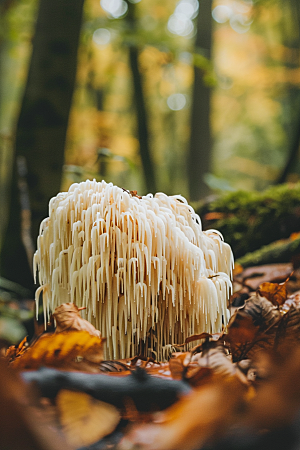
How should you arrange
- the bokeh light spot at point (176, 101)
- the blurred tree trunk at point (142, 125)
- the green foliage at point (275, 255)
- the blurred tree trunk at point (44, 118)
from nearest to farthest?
the green foliage at point (275, 255)
the blurred tree trunk at point (44, 118)
the blurred tree trunk at point (142, 125)
the bokeh light spot at point (176, 101)

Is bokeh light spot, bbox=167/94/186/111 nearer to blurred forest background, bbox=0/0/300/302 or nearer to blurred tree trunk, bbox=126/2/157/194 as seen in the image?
blurred forest background, bbox=0/0/300/302

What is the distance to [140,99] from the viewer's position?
7.92m

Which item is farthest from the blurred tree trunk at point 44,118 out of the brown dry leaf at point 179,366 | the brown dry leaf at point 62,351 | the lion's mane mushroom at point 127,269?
the brown dry leaf at point 179,366

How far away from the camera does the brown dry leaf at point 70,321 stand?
1.22m

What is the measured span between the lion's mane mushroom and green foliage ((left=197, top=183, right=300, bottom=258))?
1.92m

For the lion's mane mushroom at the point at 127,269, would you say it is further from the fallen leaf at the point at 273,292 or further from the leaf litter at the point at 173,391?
the fallen leaf at the point at 273,292

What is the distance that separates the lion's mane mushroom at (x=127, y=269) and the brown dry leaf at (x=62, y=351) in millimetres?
258

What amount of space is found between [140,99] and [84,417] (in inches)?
314

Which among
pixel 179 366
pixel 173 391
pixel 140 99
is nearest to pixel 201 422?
pixel 173 391

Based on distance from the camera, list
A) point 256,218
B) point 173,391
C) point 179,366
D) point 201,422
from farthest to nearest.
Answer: point 256,218 < point 179,366 < point 173,391 < point 201,422

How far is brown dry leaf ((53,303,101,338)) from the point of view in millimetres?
1221

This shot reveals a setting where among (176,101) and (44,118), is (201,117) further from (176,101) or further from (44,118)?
(176,101)

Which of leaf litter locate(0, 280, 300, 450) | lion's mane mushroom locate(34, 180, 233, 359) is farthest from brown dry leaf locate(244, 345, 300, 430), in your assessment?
lion's mane mushroom locate(34, 180, 233, 359)

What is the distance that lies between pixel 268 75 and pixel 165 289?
15080mm
